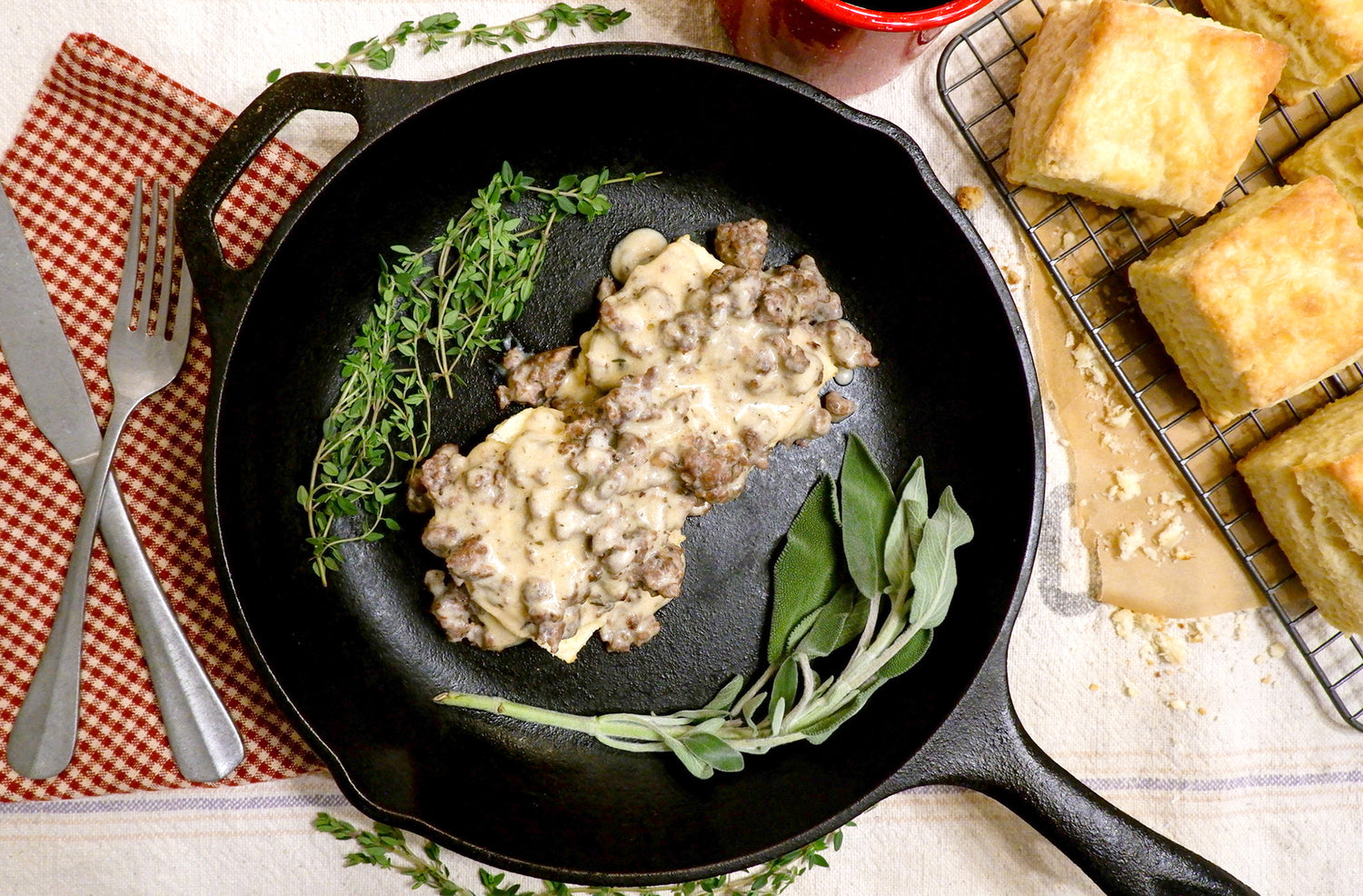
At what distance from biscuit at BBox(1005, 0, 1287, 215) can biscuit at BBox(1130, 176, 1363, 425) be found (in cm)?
14

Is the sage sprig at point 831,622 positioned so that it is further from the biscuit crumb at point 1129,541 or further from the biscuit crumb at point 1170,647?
the biscuit crumb at point 1170,647

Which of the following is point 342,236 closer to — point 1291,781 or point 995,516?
point 995,516

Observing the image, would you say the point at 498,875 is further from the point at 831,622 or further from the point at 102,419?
the point at 102,419

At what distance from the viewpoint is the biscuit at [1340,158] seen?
2.08 metres

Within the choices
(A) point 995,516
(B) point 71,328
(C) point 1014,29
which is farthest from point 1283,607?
(B) point 71,328

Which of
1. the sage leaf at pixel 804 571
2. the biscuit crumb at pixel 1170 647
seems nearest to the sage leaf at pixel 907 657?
the sage leaf at pixel 804 571

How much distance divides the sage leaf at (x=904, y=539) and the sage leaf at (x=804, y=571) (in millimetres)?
162

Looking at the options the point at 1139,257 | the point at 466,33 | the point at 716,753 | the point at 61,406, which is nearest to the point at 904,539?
the point at 716,753

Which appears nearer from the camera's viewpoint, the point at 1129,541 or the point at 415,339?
the point at 415,339

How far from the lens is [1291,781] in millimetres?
2303

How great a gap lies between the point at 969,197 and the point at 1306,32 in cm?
76

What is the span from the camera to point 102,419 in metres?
1.97

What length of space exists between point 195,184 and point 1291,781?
2749 millimetres

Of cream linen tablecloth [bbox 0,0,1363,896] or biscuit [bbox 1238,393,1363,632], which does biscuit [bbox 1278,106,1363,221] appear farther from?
cream linen tablecloth [bbox 0,0,1363,896]
